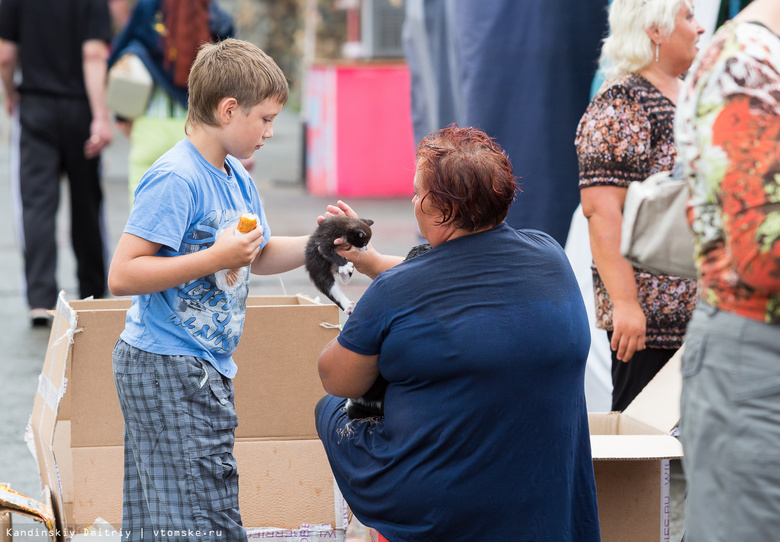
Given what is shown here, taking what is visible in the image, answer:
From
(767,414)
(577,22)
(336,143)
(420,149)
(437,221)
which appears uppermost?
(577,22)

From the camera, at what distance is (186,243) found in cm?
223

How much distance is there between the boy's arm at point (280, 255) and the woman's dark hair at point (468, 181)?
56 centimetres

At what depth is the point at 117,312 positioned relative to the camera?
8.70 feet

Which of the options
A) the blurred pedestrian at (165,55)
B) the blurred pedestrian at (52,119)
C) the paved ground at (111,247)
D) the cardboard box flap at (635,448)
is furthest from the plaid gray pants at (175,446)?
the blurred pedestrian at (52,119)

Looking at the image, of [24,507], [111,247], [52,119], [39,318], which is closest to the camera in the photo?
[24,507]

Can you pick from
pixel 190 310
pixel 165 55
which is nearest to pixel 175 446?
pixel 190 310

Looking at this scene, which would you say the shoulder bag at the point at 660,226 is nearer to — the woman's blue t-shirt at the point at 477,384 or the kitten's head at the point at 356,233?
the woman's blue t-shirt at the point at 477,384

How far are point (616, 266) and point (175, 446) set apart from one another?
1504 millimetres

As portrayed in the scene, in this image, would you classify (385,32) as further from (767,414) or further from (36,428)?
(767,414)

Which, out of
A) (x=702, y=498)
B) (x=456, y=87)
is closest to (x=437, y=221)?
(x=702, y=498)

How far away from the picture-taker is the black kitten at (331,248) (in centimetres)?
241

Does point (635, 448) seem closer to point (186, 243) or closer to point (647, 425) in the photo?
point (647, 425)

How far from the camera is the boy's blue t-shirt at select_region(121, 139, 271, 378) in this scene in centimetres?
215

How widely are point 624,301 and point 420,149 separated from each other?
106 cm
